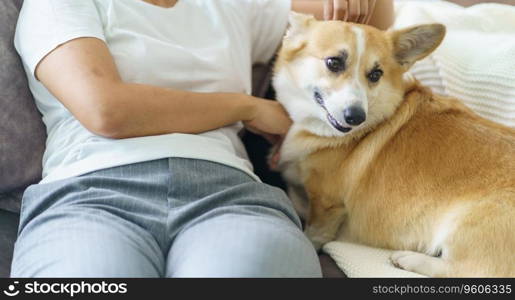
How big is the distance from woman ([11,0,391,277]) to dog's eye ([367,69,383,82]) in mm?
330

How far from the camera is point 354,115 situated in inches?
45.1

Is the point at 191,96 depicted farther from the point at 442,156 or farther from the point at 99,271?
the point at 442,156

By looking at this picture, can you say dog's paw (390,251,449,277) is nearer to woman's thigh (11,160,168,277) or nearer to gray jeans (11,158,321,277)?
gray jeans (11,158,321,277)

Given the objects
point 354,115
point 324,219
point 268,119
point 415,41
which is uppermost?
point 415,41

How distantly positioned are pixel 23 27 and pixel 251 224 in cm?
69

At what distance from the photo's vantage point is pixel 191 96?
111cm

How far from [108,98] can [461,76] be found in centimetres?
95

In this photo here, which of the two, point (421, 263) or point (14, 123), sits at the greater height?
point (14, 123)

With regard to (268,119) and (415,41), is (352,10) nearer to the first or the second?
(415,41)

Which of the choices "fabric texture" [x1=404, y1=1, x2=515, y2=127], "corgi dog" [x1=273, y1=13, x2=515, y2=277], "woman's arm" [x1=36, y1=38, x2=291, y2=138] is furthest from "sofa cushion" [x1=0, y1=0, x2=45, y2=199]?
"fabric texture" [x1=404, y1=1, x2=515, y2=127]

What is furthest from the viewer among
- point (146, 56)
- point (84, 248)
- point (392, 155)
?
point (392, 155)

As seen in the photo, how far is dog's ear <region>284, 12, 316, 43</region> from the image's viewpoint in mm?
1326

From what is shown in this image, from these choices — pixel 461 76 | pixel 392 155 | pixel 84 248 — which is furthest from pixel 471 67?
pixel 84 248

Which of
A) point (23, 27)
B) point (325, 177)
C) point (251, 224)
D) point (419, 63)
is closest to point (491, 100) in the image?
point (419, 63)
